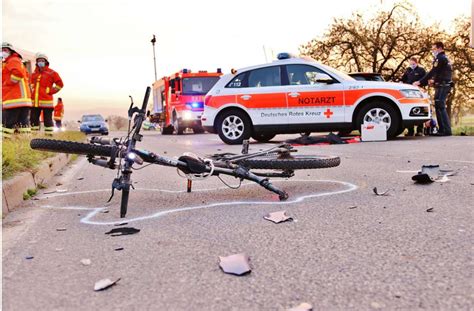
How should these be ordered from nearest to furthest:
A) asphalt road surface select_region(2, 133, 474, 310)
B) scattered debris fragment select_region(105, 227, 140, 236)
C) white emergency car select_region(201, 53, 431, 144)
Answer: asphalt road surface select_region(2, 133, 474, 310), scattered debris fragment select_region(105, 227, 140, 236), white emergency car select_region(201, 53, 431, 144)

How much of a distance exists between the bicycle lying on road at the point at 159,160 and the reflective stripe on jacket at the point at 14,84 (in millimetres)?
6624

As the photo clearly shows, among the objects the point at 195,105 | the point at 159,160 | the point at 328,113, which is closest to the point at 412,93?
the point at 328,113

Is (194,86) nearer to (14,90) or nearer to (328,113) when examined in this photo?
(328,113)

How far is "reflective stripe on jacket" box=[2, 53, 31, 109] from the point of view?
10.6 m

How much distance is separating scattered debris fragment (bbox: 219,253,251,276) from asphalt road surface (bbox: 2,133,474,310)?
0.16 feet

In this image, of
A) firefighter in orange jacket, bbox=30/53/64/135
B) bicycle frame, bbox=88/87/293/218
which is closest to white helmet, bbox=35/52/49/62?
firefighter in orange jacket, bbox=30/53/64/135

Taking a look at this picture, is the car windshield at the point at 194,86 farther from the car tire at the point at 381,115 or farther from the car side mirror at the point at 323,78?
the car tire at the point at 381,115

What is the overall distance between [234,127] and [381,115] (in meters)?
3.21

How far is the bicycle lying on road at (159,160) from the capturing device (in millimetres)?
4070

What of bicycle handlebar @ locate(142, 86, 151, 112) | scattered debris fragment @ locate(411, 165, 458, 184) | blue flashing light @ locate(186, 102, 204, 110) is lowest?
scattered debris fragment @ locate(411, 165, 458, 184)

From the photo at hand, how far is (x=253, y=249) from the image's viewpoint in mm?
2855

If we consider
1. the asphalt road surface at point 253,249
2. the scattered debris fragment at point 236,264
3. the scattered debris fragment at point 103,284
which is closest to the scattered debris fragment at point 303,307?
the asphalt road surface at point 253,249

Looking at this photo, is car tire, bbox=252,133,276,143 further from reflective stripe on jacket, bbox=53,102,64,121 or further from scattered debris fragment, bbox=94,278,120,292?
reflective stripe on jacket, bbox=53,102,64,121

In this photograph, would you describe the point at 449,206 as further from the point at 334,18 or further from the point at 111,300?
the point at 334,18
